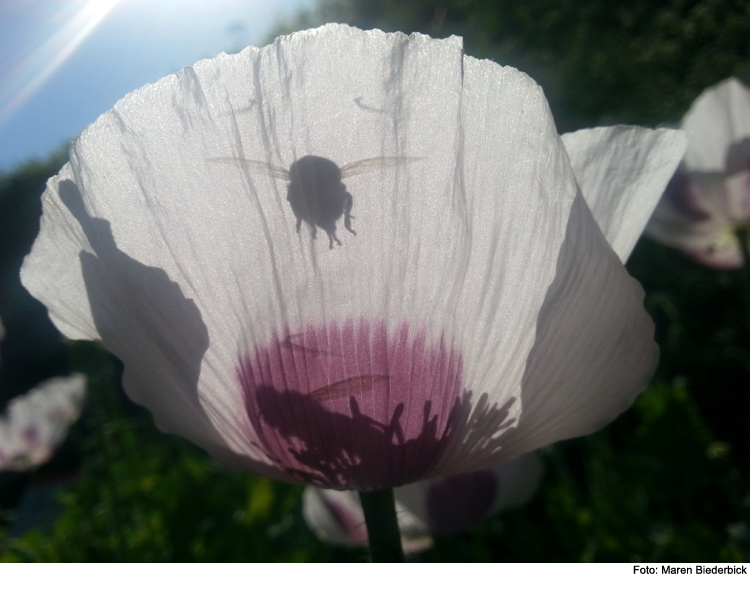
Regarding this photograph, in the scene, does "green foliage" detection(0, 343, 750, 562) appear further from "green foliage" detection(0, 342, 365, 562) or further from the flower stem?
the flower stem

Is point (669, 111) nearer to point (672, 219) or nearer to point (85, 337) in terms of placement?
point (672, 219)

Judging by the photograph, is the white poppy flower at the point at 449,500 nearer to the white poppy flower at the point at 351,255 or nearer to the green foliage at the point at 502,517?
the green foliage at the point at 502,517

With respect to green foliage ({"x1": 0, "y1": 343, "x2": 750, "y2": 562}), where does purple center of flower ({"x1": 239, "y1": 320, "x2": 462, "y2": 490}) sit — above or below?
above

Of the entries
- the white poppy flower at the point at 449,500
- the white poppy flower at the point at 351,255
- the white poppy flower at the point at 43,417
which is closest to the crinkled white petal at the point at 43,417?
the white poppy flower at the point at 43,417

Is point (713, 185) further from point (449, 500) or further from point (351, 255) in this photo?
point (351, 255)

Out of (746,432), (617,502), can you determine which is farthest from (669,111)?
(617,502)

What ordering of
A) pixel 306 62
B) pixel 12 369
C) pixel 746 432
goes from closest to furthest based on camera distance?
pixel 306 62 → pixel 746 432 → pixel 12 369

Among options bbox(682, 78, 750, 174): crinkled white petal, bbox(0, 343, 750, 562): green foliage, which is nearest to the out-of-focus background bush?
bbox(0, 343, 750, 562): green foliage

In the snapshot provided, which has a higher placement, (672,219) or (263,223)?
(263,223)
